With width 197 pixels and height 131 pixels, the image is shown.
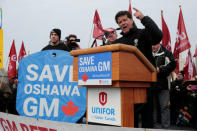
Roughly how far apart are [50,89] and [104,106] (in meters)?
0.80

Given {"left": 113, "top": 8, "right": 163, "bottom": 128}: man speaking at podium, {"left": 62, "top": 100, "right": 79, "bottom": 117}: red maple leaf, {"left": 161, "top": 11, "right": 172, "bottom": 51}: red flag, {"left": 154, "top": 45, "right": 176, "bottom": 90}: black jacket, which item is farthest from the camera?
{"left": 161, "top": 11, "right": 172, "bottom": 51}: red flag

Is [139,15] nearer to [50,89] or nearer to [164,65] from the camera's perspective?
[50,89]

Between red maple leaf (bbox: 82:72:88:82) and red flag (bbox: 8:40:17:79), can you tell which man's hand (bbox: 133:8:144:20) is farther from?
red flag (bbox: 8:40:17:79)

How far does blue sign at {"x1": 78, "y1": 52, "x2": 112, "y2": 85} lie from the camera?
1.42m

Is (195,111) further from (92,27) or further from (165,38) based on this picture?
(92,27)

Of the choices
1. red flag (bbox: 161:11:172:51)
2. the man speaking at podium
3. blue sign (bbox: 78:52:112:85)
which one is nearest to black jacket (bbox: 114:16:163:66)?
the man speaking at podium

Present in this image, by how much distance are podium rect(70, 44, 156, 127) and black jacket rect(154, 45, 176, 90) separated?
180cm

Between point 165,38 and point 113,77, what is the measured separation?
18.4ft

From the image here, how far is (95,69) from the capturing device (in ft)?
4.86

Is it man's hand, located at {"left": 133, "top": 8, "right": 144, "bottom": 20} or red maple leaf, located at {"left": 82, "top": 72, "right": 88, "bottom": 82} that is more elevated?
man's hand, located at {"left": 133, "top": 8, "right": 144, "bottom": 20}

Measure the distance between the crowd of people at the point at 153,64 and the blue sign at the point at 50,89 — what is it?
22.9 inches

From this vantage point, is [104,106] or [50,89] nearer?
[104,106]

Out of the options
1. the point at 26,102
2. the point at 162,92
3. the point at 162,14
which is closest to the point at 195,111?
the point at 162,92

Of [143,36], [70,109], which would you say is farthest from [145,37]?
[70,109]
